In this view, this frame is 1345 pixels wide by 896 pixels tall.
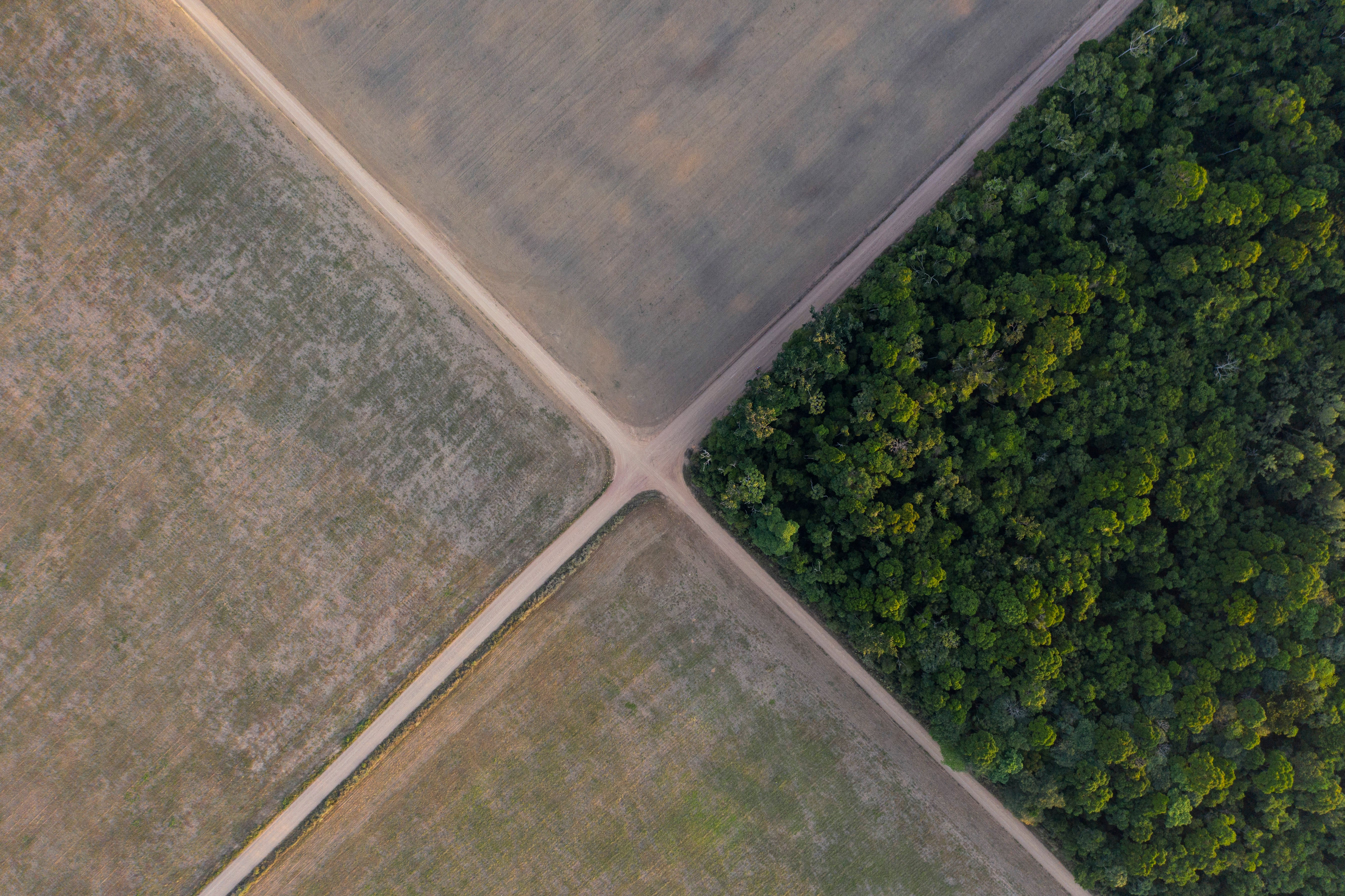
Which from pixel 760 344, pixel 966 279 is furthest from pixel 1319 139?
pixel 760 344

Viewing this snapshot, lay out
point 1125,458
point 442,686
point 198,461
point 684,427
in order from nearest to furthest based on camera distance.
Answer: point 1125,458
point 198,461
point 442,686
point 684,427

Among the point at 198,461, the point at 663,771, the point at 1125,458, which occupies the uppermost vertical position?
the point at 198,461

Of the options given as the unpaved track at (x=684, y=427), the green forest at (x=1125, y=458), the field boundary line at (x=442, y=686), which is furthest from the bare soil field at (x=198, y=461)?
the green forest at (x=1125, y=458)

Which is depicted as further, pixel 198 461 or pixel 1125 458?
pixel 198 461

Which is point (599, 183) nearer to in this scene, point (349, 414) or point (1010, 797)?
point (349, 414)

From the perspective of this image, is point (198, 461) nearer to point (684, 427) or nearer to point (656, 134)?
point (684, 427)

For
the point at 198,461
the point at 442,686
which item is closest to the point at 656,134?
the point at 198,461

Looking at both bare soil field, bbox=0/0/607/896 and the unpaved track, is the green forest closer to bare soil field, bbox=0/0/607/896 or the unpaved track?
the unpaved track
